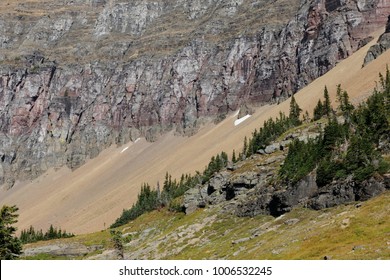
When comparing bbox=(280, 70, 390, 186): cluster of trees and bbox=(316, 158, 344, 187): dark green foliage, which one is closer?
bbox=(280, 70, 390, 186): cluster of trees

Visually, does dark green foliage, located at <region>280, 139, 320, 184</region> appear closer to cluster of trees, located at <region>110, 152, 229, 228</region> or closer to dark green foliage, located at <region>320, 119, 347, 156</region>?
dark green foliage, located at <region>320, 119, 347, 156</region>

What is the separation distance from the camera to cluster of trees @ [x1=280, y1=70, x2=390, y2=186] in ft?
217

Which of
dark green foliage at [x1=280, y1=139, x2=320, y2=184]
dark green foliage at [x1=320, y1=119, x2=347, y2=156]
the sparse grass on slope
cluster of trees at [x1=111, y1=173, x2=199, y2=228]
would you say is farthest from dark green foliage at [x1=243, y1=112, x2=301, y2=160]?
dark green foliage at [x1=320, y1=119, x2=347, y2=156]

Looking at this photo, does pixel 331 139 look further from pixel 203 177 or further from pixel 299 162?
pixel 203 177

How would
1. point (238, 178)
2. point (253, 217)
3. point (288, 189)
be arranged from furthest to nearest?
point (238, 178) < point (253, 217) < point (288, 189)

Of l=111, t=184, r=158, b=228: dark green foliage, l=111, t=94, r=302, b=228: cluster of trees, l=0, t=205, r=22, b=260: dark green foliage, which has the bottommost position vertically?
l=111, t=184, r=158, b=228: dark green foliage

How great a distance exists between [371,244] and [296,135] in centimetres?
7313

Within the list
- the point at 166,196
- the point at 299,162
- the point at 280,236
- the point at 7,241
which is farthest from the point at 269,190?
the point at 166,196

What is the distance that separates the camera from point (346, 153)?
75.3 metres

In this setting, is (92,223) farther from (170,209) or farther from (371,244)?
(371,244)
